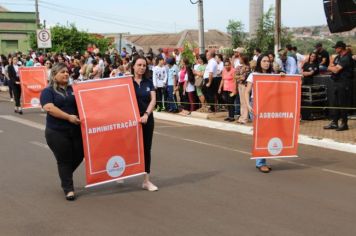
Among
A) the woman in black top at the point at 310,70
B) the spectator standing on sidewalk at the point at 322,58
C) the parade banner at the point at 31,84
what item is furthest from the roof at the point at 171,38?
the woman in black top at the point at 310,70

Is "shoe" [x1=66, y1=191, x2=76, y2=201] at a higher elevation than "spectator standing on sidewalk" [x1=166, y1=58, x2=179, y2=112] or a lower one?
lower

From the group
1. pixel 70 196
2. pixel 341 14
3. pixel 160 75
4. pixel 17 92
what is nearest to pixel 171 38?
pixel 17 92

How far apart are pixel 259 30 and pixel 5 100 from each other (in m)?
11.3

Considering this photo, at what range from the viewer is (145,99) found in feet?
23.3

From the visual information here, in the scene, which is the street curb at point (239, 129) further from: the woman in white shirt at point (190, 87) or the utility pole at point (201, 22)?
the utility pole at point (201, 22)

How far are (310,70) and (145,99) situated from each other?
8.54 metres

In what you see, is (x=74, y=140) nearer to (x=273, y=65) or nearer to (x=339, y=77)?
(x=273, y=65)

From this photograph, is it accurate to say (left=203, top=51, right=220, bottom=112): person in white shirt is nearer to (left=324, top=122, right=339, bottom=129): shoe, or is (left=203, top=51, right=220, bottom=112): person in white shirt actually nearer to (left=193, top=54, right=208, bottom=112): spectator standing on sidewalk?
(left=193, top=54, right=208, bottom=112): spectator standing on sidewalk

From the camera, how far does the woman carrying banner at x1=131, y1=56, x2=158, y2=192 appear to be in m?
7.04

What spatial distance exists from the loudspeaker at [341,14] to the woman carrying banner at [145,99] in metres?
7.79

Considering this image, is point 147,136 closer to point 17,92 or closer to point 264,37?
point 17,92

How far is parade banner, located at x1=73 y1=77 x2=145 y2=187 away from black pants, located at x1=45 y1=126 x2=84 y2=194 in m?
0.21

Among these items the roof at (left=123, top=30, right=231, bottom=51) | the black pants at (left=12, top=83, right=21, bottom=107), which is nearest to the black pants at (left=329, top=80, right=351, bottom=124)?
the black pants at (left=12, top=83, right=21, bottom=107)

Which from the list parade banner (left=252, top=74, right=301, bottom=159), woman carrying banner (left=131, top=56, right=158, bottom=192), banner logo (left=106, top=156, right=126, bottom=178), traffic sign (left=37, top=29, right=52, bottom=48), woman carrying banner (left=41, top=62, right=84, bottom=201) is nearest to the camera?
woman carrying banner (left=41, top=62, right=84, bottom=201)
